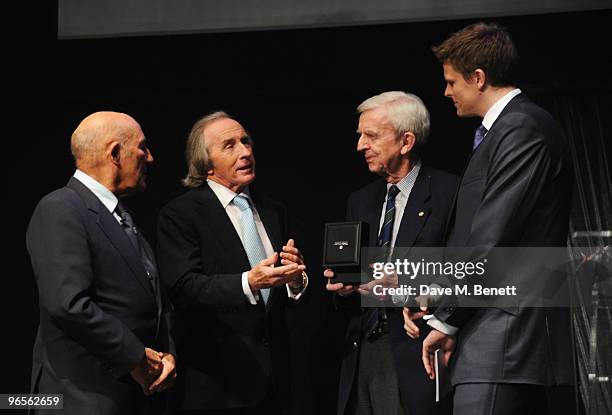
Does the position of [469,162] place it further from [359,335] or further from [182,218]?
[182,218]

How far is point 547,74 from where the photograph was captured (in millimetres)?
4051

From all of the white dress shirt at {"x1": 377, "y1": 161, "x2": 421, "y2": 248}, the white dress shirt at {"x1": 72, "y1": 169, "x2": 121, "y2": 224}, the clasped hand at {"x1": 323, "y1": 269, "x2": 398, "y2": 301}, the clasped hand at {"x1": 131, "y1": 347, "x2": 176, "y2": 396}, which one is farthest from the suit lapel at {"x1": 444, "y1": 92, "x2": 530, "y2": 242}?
the white dress shirt at {"x1": 72, "y1": 169, "x2": 121, "y2": 224}

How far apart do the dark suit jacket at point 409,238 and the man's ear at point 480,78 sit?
0.70 metres

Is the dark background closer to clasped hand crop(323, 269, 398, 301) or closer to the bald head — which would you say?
clasped hand crop(323, 269, 398, 301)

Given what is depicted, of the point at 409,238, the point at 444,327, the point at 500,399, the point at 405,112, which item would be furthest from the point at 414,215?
the point at 500,399

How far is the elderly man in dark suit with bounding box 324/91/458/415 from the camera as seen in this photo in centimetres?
343

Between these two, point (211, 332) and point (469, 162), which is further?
point (211, 332)

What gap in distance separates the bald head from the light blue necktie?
1.92ft

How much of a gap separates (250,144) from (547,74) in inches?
52.4

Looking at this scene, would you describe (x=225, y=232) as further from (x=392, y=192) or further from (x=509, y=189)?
(x=509, y=189)

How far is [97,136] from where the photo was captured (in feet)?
10.9

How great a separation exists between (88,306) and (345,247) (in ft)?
3.12

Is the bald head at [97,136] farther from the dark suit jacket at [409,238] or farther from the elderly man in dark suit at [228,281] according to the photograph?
the dark suit jacket at [409,238]

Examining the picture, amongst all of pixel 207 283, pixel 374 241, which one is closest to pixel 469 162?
pixel 374 241
